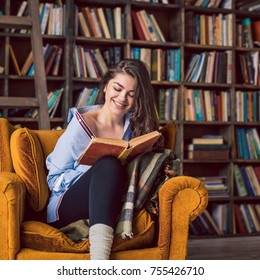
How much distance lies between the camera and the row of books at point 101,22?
3.83 meters

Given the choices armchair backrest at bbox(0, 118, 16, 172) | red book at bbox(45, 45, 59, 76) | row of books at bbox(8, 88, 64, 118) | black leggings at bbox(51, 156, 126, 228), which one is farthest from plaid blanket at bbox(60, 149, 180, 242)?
red book at bbox(45, 45, 59, 76)

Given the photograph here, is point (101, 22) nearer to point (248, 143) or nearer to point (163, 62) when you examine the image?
point (163, 62)

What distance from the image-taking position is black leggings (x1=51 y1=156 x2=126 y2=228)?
1966 mm

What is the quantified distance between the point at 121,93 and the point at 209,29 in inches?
73.5

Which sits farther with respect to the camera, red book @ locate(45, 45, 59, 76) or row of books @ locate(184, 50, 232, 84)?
A: row of books @ locate(184, 50, 232, 84)

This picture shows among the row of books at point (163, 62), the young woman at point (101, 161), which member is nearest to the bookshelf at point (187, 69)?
the row of books at point (163, 62)

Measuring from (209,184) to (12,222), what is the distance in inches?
91.7

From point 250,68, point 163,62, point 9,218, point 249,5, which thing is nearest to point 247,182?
point 250,68

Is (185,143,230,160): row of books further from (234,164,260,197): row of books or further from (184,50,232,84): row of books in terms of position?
(184,50,232,84): row of books

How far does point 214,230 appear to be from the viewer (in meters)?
4.11

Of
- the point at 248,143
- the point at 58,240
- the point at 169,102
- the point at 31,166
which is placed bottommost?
the point at 58,240

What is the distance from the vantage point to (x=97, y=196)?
2.00 m

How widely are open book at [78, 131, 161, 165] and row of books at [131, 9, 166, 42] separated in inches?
74.9
